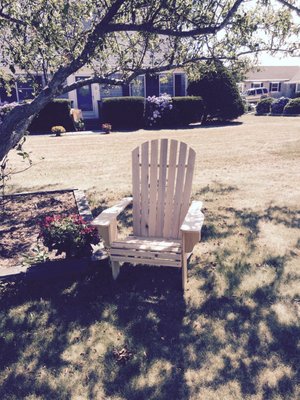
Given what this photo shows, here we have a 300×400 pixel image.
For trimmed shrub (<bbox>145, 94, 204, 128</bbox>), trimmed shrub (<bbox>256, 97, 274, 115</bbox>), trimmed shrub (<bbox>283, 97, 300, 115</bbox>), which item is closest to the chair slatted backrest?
trimmed shrub (<bbox>145, 94, 204, 128</bbox>)

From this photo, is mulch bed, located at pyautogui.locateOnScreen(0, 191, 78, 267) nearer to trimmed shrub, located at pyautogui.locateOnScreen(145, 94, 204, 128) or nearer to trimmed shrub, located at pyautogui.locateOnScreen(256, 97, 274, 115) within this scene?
trimmed shrub, located at pyautogui.locateOnScreen(145, 94, 204, 128)

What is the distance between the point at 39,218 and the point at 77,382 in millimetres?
3708

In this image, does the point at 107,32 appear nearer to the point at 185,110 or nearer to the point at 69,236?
the point at 69,236

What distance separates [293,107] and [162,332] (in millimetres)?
27559

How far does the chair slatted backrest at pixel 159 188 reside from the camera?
459cm

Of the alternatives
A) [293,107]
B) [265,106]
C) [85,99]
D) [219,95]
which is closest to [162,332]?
[219,95]

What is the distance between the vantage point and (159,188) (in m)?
4.64

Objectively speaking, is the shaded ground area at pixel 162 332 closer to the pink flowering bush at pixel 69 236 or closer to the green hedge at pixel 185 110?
the pink flowering bush at pixel 69 236

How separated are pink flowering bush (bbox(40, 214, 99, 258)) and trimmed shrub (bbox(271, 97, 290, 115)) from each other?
28.2 metres

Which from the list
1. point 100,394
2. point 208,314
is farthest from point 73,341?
point 208,314

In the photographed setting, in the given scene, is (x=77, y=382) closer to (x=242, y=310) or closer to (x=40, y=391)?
(x=40, y=391)

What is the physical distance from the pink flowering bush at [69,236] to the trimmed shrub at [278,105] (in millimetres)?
28222

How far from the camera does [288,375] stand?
277 centimetres

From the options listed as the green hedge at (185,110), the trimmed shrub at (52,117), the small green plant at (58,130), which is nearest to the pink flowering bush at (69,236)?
the small green plant at (58,130)
